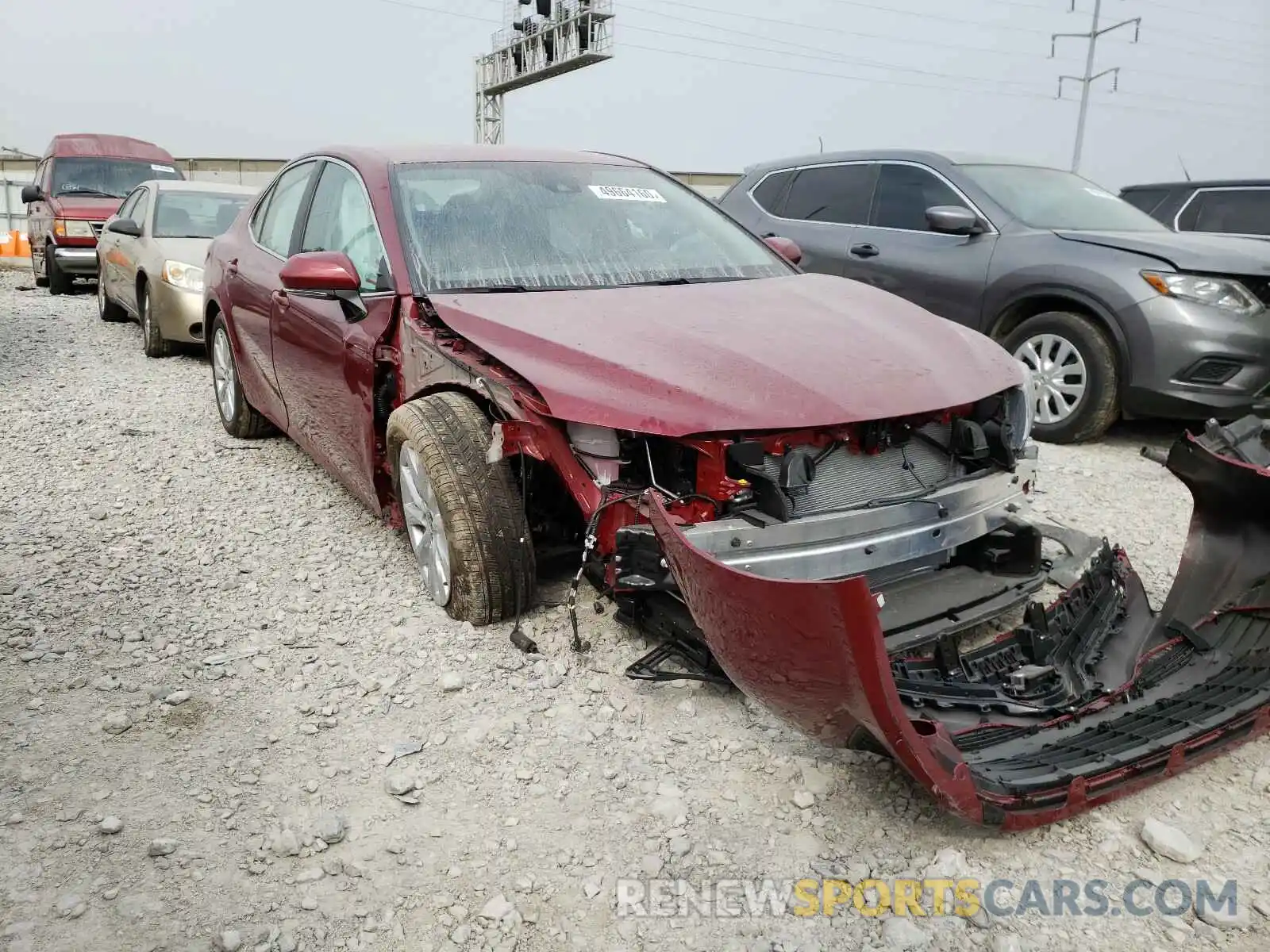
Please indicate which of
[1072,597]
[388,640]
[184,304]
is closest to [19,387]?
[184,304]

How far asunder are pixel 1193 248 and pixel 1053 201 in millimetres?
1101

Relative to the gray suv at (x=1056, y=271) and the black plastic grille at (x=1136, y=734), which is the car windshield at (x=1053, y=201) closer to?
the gray suv at (x=1056, y=271)

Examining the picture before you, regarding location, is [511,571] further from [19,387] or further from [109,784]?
[19,387]

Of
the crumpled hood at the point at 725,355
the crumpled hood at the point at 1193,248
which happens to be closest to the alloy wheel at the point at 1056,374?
the crumpled hood at the point at 1193,248

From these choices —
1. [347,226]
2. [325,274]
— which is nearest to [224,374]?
[347,226]

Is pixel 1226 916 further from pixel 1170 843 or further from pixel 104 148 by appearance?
pixel 104 148

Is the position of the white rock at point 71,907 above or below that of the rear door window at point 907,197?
below

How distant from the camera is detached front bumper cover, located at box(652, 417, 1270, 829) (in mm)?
2041

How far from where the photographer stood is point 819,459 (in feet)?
8.95

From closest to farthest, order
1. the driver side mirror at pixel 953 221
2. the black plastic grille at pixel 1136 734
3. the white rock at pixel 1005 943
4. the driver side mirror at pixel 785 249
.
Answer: the white rock at pixel 1005 943 → the black plastic grille at pixel 1136 734 → the driver side mirror at pixel 785 249 → the driver side mirror at pixel 953 221

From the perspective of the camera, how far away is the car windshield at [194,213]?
27.7ft

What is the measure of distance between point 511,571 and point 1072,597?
175cm

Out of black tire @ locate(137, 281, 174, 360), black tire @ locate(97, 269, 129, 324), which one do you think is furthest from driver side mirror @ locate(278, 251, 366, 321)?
black tire @ locate(97, 269, 129, 324)

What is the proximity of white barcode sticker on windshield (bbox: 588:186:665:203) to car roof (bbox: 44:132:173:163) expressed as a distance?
461 inches
